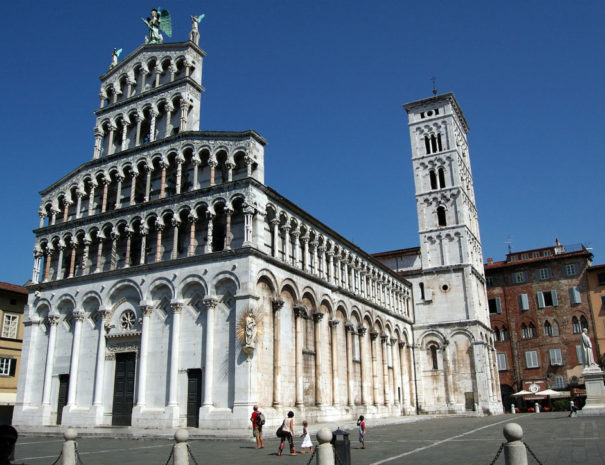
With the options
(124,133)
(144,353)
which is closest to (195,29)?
(124,133)

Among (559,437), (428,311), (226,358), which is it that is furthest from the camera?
(428,311)

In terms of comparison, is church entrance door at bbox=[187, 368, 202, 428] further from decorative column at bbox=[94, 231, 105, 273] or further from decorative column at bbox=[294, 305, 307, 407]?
decorative column at bbox=[94, 231, 105, 273]

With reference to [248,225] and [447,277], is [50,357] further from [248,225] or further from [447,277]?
[447,277]

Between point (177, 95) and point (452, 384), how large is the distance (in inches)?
1303

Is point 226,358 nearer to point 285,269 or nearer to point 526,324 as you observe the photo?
point 285,269

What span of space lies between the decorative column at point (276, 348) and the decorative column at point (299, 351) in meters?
1.88

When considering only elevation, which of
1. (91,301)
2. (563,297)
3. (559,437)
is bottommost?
(559,437)

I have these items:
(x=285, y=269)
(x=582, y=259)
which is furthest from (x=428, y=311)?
(x=285, y=269)

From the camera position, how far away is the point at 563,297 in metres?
55.7

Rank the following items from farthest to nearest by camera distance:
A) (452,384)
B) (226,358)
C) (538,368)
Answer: (538,368) → (452,384) → (226,358)

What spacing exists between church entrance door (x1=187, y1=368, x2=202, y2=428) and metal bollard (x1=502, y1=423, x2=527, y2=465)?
63.4 ft

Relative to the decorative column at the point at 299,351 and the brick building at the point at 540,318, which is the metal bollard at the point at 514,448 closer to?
the decorative column at the point at 299,351

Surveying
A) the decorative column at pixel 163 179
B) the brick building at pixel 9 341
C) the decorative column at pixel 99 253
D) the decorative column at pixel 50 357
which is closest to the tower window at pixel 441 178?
the decorative column at pixel 163 179

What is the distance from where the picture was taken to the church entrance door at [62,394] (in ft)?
100
